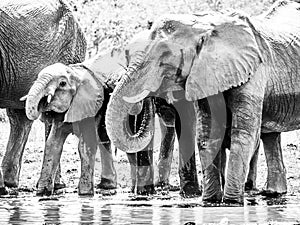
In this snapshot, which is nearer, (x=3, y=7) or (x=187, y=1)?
(x=3, y=7)

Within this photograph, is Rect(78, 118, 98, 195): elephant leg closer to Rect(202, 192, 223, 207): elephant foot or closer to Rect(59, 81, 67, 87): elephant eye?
Rect(59, 81, 67, 87): elephant eye

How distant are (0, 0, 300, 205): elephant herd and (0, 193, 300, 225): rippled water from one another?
37cm

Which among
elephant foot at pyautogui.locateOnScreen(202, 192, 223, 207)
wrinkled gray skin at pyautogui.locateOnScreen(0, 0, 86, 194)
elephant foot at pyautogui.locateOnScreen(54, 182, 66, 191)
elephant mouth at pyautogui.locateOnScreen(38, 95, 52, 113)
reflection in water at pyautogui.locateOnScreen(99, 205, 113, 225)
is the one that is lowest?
reflection in water at pyautogui.locateOnScreen(99, 205, 113, 225)

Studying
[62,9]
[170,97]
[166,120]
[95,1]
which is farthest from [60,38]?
[95,1]

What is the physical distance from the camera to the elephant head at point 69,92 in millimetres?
11570

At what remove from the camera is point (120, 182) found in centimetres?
1417

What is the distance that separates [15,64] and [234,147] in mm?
4085

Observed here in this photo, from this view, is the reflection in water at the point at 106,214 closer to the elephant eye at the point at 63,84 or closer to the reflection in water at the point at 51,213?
the reflection in water at the point at 51,213

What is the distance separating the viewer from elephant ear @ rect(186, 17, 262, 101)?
10078 millimetres

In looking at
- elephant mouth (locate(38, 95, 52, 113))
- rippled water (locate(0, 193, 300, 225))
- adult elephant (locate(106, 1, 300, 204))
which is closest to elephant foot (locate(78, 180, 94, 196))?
rippled water (locate(0, 193, 300, 225))

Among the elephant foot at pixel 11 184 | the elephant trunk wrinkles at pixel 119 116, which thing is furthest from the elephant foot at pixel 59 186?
the elephant trunk wrinkles at pixel 119 116

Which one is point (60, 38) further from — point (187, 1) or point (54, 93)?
point (187, 1)

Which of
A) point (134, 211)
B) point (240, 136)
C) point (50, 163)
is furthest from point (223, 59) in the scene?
point (50, 163)

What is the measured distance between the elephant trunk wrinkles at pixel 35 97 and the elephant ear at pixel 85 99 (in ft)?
1.42
